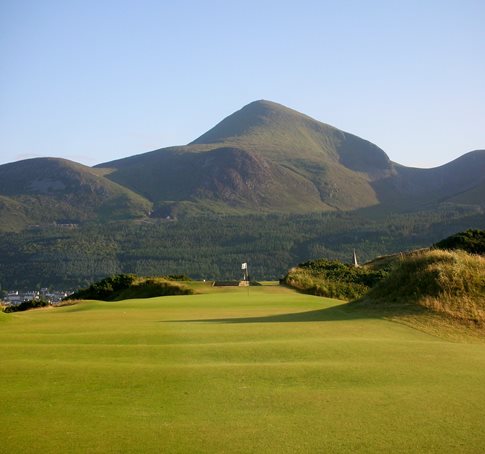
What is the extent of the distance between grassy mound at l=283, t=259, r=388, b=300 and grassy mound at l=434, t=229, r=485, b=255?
15.0 feet

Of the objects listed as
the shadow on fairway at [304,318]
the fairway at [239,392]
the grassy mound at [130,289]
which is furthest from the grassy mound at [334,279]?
the fairway at [239,392]

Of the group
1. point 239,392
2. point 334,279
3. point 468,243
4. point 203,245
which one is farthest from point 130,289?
point 203,245

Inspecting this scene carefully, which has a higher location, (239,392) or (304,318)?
(239,392)

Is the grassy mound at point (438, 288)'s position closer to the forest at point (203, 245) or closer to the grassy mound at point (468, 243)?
the grassy mound at point (468, 243)

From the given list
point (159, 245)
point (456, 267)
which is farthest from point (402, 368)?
point (159, 245)

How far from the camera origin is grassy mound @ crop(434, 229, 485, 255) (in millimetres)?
40750

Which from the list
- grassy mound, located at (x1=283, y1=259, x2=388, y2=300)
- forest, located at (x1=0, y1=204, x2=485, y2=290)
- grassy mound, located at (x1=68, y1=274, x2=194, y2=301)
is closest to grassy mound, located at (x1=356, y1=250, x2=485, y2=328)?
grassy mound, located at (x1=283, y1=259, x2=388, y2=300)

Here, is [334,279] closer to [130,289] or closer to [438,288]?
[130,289]

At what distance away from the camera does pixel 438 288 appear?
22469 millimetres

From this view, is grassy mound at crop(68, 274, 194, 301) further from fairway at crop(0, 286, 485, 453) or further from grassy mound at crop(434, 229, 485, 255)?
fairway at crop(0, 286, 485, 453)

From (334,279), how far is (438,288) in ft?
79.6

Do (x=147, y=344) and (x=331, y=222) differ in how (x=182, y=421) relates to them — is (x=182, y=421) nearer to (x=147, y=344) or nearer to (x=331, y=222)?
(x=147, y=344)

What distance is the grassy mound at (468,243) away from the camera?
40750 millimetres

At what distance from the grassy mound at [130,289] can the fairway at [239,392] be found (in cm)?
2648
